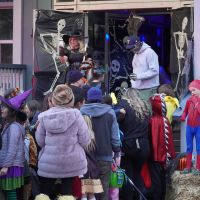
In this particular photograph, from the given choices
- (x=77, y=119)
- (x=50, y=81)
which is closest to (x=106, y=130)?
(x=77, y=119)

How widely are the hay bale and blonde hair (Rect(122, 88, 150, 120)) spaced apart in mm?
1041

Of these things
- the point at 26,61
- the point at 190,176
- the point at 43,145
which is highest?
the point at 26,61

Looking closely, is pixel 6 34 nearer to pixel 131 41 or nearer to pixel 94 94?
pixel 131 41

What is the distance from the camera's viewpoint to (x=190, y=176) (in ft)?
30.8

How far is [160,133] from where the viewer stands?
9570mm

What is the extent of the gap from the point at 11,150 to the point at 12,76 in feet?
17.2

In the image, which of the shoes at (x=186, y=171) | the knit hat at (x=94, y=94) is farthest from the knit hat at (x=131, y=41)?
the knit hat at (x=94, y=94)

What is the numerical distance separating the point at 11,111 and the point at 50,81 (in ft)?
15.1

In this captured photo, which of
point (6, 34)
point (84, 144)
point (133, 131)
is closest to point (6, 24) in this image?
point (6, 34)

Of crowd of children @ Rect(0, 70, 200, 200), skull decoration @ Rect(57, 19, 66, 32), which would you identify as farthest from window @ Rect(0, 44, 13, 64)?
crowd of children @ Rect(0, 70, 200, 200)

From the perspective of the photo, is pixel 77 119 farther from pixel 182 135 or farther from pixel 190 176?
pixel 182 135

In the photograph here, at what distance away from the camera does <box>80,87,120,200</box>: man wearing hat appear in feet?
27.5

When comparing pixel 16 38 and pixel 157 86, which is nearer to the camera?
pixel 157 86

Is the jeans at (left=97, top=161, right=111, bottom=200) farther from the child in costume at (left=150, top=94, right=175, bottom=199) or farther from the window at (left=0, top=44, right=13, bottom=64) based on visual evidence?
the window at (left=0, top=44, right=13, bottom=64)
